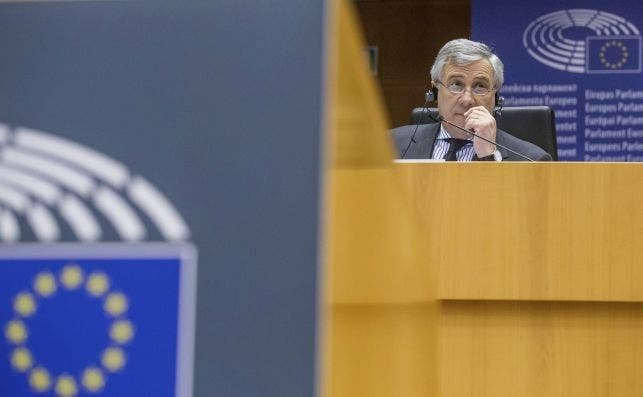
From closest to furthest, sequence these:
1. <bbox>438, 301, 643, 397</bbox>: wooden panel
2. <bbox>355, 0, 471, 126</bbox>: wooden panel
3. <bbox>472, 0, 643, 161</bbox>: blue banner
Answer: <bbox>438, 301, 643, 397</bbox>: wooden panel < <bbox>472, 0, 643, 161</bbox>: blue banner < <bbox>355, 0, 471, 126</bbox>: wooden panel

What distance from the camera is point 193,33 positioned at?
515 mm

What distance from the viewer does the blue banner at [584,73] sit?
15.2ft

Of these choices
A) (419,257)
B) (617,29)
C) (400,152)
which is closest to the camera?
(419,257)

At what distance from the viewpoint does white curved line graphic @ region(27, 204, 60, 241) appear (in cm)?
51

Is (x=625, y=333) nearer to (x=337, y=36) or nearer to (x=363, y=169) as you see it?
(x=363, y=169)

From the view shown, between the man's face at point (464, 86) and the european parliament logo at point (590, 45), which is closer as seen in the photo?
the man's face at point (464, 86)

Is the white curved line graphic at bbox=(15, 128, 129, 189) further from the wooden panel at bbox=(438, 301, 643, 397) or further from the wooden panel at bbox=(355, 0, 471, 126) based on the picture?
the wooden panel at bbox=(355, 0, 471, 126)

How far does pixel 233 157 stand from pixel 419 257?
2.62 feet

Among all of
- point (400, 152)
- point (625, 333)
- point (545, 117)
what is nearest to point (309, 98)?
point (625, 333)

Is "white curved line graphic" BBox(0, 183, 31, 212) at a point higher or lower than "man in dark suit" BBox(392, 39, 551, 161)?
lower

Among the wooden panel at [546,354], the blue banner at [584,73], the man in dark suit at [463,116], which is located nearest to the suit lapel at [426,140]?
the man in dark suit at [463,116]

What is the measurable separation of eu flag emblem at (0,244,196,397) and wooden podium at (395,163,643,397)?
4.31 feet

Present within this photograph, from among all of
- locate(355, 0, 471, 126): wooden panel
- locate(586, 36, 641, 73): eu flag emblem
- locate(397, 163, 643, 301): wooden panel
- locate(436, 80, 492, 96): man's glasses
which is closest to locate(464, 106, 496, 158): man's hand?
locate(436, 80, 492, 96): man's glasses

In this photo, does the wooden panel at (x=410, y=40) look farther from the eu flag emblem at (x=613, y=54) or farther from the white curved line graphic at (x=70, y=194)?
the white curved line graphic at (x=70, y=194)
